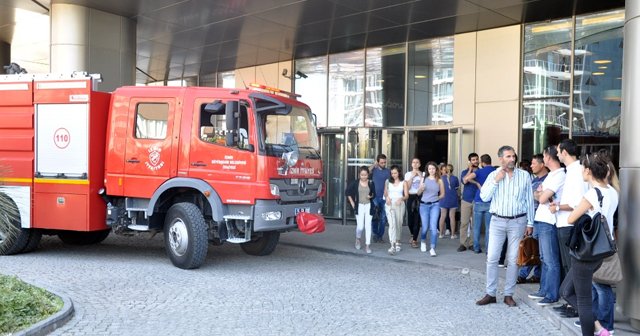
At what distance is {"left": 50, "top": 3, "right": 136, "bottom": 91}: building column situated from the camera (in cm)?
1312

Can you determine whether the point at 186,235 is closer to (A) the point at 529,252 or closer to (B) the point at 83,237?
(B) the point at 83,237

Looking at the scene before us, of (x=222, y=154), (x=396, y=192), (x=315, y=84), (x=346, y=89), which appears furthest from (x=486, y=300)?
(x=315, y=84)

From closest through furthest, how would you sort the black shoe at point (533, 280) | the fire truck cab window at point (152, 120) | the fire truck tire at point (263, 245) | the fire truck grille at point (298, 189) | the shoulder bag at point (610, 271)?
the shoulder bag at point (610, 271), the black shoe at point (533, 280), the fire truck grille at point (298, 189), the fire truck cab window at point (152, 120), the fire truck tire at point (263, 245)

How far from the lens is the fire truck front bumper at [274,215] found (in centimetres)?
855

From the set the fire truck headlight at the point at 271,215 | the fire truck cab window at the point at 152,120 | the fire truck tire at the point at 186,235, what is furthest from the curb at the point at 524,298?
the fire truck cab window at the point at 152,120

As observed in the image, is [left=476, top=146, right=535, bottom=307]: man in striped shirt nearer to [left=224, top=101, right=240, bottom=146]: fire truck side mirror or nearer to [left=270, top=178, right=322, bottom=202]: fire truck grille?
[left=270, top=178, right=322, bottom=202]: fire truck grille

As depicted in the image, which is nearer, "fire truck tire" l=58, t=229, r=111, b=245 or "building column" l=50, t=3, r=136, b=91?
"fire truck tire" l=58, t=229, r=111, b=245

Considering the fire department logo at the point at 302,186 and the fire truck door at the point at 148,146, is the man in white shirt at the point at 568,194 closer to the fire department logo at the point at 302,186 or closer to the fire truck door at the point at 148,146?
the fire department logo at the point at 302,186

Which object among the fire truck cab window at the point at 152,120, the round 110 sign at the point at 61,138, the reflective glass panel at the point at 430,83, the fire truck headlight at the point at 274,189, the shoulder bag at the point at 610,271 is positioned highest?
the reflective glass panel at the point at 430,83

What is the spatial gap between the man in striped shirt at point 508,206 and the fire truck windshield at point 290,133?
3.38 meters

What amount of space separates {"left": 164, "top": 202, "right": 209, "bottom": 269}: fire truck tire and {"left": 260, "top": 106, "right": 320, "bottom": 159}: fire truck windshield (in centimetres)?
150

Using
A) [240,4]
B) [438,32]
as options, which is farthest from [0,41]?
[438,32]

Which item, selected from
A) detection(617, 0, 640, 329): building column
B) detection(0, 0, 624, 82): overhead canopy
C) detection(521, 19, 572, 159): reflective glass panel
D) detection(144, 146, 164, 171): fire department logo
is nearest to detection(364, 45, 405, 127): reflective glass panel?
detection(0, 0, 624, 82): overhead canopy

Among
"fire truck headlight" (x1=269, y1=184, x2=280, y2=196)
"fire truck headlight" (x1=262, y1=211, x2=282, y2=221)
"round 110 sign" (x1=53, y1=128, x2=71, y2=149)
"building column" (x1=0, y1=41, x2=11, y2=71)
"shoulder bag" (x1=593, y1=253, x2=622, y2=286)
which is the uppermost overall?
"building column" (x1=0, y1=41, x2=11, y2=71)
